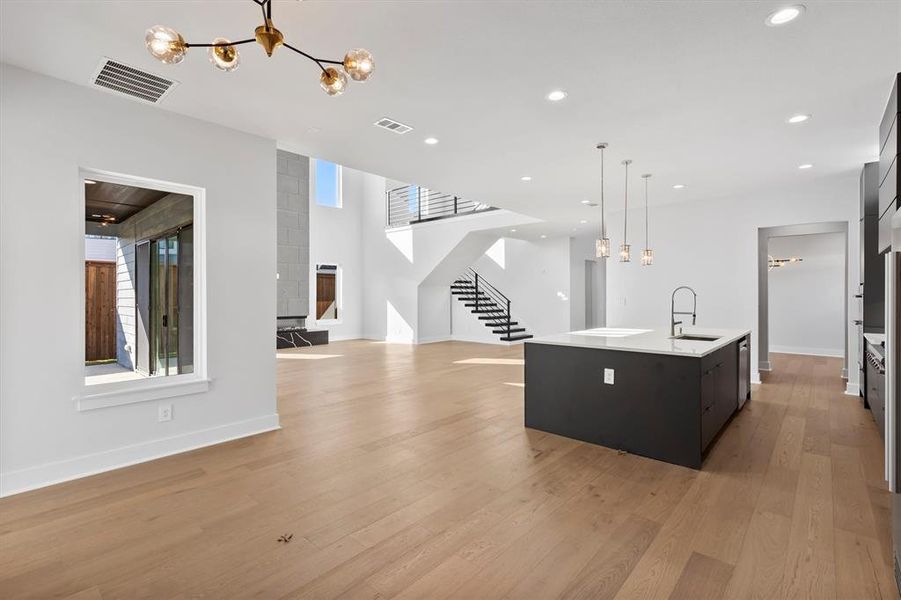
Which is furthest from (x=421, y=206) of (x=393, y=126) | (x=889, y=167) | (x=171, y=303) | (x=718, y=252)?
(x=889, y=167)

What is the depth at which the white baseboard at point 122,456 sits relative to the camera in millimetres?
2898

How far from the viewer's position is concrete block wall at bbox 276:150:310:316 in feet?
32.0

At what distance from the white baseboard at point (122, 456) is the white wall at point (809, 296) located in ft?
29.2

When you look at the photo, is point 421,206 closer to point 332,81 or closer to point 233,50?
point 332,81

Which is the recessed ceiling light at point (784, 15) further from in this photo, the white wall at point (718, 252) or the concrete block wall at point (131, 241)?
the white wall at point (718, 252)

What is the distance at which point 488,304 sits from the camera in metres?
12.3

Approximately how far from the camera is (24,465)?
2914mm

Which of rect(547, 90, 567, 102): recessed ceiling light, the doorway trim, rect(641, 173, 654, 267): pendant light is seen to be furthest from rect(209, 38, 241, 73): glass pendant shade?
the doorway trim

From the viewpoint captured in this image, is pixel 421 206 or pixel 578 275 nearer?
pixel 421 206

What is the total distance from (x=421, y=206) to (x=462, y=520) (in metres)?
9.36

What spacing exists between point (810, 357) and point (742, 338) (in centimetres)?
479

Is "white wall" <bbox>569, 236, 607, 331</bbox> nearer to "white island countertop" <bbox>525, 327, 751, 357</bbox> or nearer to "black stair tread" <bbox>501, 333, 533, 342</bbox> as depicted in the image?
"black stair tread" <bbox>501, 333, 533, 342</bbox>

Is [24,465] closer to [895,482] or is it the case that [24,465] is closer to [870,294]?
[895,482]

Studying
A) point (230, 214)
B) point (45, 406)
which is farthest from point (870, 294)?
point (45, 406)
